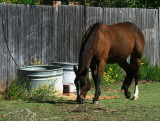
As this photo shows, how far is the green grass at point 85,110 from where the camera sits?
286 inches

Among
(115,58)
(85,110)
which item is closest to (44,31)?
(115,58)

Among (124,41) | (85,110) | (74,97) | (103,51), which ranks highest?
(124,41)

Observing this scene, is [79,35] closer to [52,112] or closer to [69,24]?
[69,24]

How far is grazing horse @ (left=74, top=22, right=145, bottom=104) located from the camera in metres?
9.10

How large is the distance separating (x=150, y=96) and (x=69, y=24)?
376 centimetres

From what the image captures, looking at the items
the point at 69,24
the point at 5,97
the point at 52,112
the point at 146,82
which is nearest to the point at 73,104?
the point at 52,112

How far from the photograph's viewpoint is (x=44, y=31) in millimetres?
11867

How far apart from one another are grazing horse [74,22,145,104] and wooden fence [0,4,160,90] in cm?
227

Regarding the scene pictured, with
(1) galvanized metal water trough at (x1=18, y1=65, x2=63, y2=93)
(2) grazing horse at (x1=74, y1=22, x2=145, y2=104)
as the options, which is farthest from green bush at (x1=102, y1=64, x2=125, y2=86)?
(1) galvanized metal water trough at (x1=18, y1=65, x2=63, y2=93)

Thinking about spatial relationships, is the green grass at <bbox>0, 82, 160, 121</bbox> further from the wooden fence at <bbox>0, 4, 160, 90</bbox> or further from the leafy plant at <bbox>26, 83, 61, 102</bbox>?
the wooden fence at <bbox>0, 4, 160, 90</bbox>

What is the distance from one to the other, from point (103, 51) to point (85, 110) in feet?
6.62

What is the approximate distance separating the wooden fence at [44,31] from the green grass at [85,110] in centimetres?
174

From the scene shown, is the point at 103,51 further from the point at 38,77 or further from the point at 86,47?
the point at 38,77

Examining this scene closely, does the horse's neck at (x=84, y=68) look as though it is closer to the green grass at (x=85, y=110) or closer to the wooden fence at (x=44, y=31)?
the green grass at (x=85, y=110)
